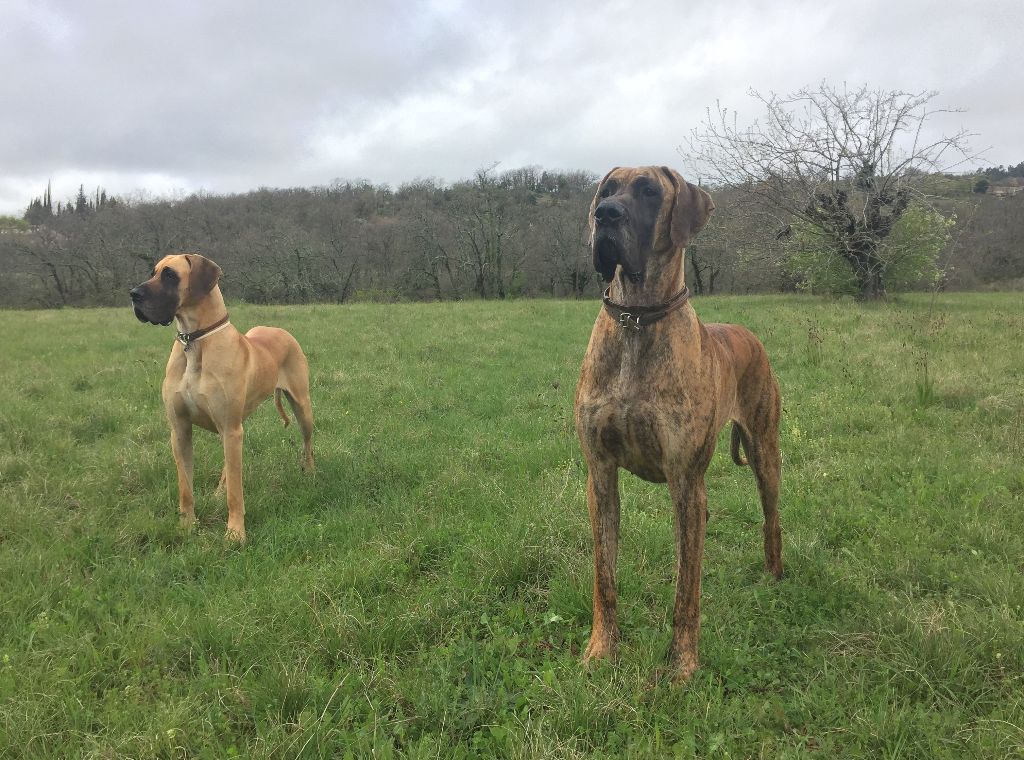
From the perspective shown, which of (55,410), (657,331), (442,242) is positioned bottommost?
(55,410)

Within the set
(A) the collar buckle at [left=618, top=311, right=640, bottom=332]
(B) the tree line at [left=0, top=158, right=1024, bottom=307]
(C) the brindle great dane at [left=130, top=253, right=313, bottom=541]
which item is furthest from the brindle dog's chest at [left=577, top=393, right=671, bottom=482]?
(B) the tree line at [left=0, top=158, right=1024, bottom=307]

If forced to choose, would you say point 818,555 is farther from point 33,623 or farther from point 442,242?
point 442,242

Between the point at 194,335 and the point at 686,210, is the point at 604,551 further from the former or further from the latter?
the point at 194,335

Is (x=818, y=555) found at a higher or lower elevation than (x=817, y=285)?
lower

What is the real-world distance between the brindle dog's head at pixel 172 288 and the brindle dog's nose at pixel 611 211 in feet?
10.1

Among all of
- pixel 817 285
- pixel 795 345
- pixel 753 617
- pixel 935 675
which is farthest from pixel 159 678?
pixel 817 285

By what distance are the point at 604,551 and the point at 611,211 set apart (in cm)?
155

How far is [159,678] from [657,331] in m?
2.67

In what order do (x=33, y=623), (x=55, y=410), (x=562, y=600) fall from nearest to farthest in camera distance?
1. (x=33, y=623)
2. (x=562, y=600)
3. (x=55, y=410)

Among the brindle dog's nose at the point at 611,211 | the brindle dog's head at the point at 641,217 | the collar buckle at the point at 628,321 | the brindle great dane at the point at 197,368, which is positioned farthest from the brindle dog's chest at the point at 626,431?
the brindle great dane at the point at 197,368

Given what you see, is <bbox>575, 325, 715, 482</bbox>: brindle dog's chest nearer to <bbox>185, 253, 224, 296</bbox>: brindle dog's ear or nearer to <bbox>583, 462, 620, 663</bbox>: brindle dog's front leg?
<bbox>583, 462, 620, 663</bbox>: brindle dog's front leg

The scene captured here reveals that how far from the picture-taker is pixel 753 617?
2949mm

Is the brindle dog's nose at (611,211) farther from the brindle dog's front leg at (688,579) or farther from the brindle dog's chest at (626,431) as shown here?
the brindle dog's front leg at (688,579)

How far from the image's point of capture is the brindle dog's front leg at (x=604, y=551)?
8.59ft
